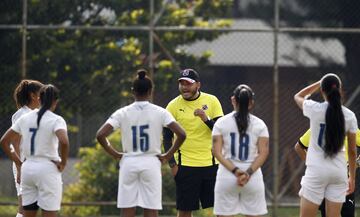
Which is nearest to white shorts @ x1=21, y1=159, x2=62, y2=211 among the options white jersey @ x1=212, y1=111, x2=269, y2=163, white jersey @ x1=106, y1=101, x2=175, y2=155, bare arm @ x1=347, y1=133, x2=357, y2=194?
white jersey @ x1=106, y1=101, x2=175, y2=155

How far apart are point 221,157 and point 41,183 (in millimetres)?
1686

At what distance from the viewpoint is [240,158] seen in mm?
9664

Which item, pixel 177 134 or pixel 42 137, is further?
pixel 177 134

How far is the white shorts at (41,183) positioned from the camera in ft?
32.3

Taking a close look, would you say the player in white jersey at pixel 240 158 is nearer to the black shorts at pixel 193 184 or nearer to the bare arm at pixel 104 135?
the bare arm at pixel 104 135

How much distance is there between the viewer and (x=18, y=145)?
10961 millimetres

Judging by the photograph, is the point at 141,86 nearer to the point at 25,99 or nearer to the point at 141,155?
the point at 141,155

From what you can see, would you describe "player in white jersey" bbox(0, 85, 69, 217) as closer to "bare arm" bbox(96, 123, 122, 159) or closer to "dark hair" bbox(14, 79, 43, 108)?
"bare arm" bbox(96, 123, 122, 159)

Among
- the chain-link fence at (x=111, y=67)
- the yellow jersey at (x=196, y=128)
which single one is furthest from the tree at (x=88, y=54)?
the yellow jersey at (x=196, y=128)

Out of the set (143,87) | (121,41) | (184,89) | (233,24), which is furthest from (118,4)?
(143,87)

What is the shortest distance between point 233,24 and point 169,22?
233 centimetres

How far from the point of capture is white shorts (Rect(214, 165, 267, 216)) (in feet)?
31.5

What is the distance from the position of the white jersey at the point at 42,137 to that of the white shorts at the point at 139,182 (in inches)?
26.8

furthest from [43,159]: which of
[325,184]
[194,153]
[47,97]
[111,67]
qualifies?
[111,67]
